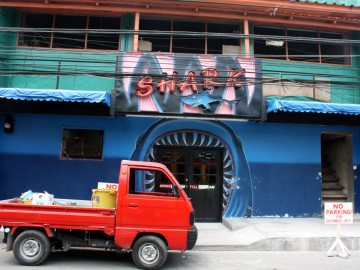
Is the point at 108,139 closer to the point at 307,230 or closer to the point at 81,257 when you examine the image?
the point at 81,257

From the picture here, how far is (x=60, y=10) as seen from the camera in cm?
1245

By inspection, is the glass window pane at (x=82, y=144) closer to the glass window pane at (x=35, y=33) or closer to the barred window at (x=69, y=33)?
the barred window at (x=69, y=33)

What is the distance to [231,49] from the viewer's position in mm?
12727

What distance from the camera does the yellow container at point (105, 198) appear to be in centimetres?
709

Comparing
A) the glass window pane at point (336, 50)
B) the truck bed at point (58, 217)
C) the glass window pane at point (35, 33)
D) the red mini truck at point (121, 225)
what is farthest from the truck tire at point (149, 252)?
the glass window pane at point (336, 50)

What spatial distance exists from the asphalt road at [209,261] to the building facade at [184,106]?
12.0 ft

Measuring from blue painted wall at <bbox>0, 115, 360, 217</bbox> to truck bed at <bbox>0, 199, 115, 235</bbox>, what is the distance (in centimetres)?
469

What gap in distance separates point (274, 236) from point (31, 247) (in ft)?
18.6

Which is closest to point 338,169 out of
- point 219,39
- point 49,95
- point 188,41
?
point 219,39

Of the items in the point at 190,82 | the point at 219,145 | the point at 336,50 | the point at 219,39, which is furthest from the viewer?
the point at 336,50

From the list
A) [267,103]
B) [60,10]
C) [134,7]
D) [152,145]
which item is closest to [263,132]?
[267,103]

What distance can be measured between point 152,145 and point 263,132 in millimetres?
3867

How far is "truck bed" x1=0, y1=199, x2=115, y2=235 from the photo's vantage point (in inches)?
263

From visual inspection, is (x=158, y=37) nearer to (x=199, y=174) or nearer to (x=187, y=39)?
(x=187, y=39)
